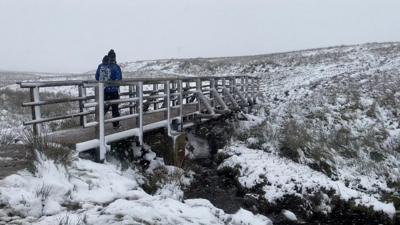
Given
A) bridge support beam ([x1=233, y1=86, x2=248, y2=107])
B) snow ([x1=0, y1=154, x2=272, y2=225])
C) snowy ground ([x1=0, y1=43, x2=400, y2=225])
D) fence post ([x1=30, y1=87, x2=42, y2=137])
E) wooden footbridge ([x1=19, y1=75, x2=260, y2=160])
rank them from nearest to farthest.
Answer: snow ([x1=0, y1=154, x2=272, y2=225]), snowy ground ([x1=0, y1=43, x2=400, y2=225]), fence post ([x1=30, y1=87, x2=42, y2=137]), wooden footbridge ([x1=19, y1=75, x2=260, y2=160]), bridge support beam ([x1=233, y1=86, x2=248, y2=107])

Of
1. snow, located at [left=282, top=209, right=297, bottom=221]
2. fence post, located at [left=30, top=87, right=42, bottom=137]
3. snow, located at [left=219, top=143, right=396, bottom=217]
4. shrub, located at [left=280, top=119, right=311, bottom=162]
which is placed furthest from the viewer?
A: shrub, located at [left=280, top=119, right=311, bottom=162]

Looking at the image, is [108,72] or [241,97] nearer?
[108,72]

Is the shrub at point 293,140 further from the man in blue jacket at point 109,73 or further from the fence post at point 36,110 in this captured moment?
the fence post at point 36,110

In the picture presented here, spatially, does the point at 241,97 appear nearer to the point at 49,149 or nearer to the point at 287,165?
the point at 287,165

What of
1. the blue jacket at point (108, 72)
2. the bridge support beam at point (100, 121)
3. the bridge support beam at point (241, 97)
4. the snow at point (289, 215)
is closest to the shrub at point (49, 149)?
the bridge support beam at point (100, 121)

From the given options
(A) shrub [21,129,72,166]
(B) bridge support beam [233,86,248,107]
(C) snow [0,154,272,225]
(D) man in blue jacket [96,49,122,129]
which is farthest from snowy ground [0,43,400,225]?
(D) man in blue jacket [96,49,122,129]

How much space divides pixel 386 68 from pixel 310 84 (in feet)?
19.1

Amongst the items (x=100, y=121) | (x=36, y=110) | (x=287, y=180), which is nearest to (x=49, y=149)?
(x=36, y=110)

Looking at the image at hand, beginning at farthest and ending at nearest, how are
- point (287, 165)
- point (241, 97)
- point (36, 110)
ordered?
point (241, 97)
point (287, 165)
point (36, 110)

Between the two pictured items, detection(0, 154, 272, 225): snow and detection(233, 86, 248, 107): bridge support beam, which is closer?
detection(0, 154, 272, 225): snow

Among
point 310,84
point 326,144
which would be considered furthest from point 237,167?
point 310,84

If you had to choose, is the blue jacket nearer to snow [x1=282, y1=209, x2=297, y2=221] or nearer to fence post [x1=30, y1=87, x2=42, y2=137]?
Answer: fence post [x1=30, y1=87, x2=42, y2=137]

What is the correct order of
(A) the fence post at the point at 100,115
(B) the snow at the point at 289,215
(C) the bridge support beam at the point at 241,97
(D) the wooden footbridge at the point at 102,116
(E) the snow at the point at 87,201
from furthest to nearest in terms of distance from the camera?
(C) the bridge support beam at the point at 241,97
(B) the snow at the point at 289,215
(A) the fence post at the point at 100,115
(D) the wooden footbridge at the point at 102,116
(E) the snow at the point at 87,201

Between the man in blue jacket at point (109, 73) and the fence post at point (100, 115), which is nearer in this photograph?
the fence post at point (100, 115)
